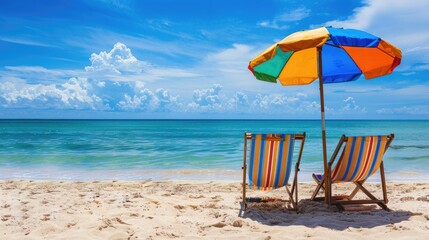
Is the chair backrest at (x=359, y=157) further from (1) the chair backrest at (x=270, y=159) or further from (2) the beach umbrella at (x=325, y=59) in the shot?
(1) the chair backrest at (x=270, y=159)

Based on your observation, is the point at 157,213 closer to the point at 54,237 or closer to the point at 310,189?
the point at 54,237

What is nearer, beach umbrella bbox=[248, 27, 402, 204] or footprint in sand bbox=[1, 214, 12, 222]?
beach umbrella bbox=[248, 27, 402, 204]

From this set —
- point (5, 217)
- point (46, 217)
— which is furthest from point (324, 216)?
point (5, 217)

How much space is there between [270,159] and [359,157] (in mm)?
1039

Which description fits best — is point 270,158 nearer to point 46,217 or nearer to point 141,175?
point 46,217

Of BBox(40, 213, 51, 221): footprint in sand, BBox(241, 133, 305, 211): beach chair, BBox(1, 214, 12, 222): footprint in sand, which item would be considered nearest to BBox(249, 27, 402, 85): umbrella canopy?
BBox(241, 133, 305, 211): beach chair

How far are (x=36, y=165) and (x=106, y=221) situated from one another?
8.88m

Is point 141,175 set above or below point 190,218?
below

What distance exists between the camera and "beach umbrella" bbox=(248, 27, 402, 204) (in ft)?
12.8

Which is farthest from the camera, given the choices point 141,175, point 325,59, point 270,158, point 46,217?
point 141,175

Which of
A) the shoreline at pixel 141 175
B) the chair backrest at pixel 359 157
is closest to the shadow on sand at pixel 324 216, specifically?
the chair backrest at pixel 359 157

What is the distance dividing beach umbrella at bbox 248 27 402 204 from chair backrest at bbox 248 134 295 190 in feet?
1.65

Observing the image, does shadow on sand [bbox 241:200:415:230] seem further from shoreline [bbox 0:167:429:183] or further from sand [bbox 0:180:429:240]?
shoreline [bbox 0:167:429:183]

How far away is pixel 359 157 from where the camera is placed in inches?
166
